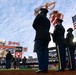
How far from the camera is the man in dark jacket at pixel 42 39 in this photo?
6.93 m

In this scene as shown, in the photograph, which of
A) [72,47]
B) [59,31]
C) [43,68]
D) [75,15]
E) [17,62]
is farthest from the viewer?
[17,62]

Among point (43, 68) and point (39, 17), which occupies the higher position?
point (39, 17)

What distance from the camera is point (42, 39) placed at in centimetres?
696

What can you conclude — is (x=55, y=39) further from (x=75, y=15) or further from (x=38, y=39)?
(x=75, y=15)

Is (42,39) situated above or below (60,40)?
below

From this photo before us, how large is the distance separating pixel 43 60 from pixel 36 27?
938 mm

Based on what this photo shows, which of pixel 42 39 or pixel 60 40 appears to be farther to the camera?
pixel 60 40

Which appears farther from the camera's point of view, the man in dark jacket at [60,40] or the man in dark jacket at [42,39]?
the man in dark jacket at [60,40]

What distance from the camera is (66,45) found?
8.67m

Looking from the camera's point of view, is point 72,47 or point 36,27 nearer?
point 36,27

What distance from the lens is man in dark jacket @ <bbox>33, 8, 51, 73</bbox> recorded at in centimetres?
693

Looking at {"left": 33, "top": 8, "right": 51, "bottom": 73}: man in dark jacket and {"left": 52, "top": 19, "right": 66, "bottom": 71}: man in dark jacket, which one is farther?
{"left": 52, "top": 19, "right": 66, "bottom": 71}: man in dark jacket

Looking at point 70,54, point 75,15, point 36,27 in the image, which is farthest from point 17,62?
point 36,27

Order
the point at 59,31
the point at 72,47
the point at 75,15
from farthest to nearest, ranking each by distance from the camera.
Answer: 1. the point at 75,15
2. the point at 72,47
3. the point at 59,31
